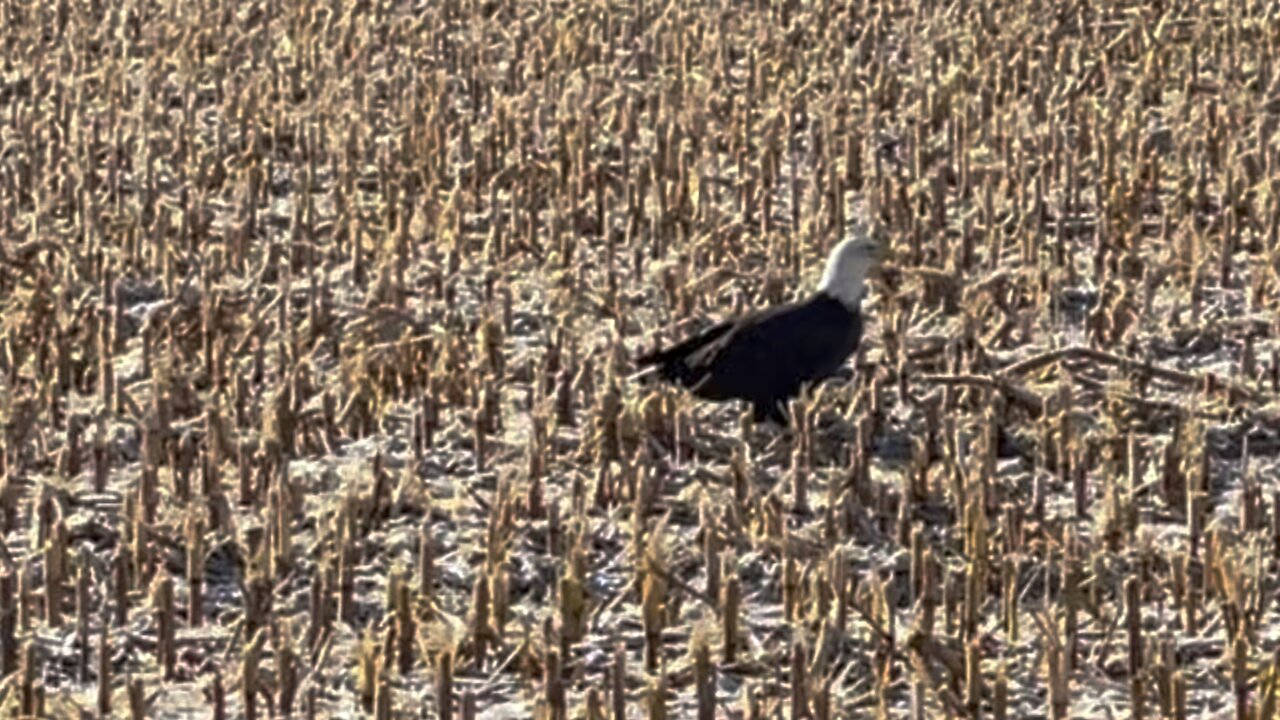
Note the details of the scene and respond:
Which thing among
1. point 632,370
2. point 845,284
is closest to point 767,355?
point 845,284

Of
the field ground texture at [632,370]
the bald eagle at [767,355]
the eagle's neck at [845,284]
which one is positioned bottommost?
the field ground texture at [632,370]

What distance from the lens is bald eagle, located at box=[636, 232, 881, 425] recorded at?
651 centimetres

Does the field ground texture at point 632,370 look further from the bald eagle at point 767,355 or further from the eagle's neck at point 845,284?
the eagle's neck at point 845,284

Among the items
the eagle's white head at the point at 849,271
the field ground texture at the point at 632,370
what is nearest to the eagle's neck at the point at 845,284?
the eagle's white head at the point at 849,271

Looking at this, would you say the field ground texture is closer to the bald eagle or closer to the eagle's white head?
the bald eagle

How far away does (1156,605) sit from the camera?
5465 mm

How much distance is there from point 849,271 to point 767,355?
0.42m

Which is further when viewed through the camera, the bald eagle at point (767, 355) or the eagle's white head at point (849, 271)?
the eagle's white head at point (849, 271)

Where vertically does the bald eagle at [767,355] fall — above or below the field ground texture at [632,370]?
above

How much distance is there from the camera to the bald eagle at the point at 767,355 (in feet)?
21.4

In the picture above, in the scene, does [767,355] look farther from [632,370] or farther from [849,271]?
[632,370]

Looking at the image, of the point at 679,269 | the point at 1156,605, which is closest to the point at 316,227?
the point at 679,269

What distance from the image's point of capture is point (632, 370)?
696 cm

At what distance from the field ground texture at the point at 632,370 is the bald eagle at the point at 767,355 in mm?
89
